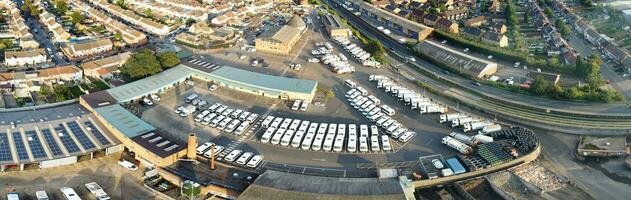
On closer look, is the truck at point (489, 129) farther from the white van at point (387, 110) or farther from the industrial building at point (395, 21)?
the industrial building at point (395, 21)

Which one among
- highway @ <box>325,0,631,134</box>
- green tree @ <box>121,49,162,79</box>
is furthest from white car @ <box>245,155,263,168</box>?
highway @ <box>325,0,631,134</box>

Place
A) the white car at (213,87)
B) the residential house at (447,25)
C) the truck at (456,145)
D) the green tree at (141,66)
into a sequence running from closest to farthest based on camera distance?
the truck at (456,145)
the white car at (213,87)
the green tree at (141,66)
the residential house at (447,25)

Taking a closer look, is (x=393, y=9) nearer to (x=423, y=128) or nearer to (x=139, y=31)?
(x=139, y=31)

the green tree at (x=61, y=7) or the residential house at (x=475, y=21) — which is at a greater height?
the residential house at (x=475, y=21)

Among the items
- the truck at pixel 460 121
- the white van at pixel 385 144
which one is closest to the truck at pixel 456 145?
the truck at pixel 460 121

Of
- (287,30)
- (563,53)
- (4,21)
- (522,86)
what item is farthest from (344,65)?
(4,21)

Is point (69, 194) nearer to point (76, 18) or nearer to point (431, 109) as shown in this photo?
point (431, 109)
